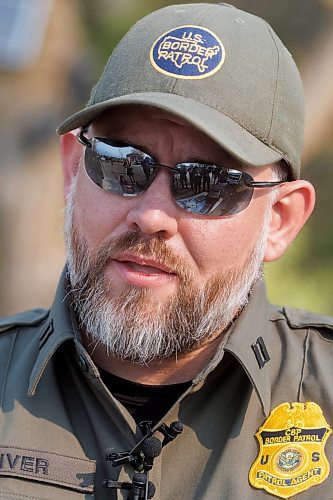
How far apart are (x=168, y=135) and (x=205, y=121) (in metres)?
0.15

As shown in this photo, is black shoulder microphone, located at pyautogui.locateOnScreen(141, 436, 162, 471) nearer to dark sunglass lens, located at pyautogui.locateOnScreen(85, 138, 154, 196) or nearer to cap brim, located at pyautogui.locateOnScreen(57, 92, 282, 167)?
dark sunglass lens, located at pyautogui.locateOnScreen(85, 138, 154, 196)

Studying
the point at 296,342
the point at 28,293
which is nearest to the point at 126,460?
the point at 296,342

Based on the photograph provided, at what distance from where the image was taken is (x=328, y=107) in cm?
866

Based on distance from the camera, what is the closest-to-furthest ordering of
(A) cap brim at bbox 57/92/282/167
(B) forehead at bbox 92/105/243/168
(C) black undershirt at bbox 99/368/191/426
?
1. (A) cap brim at bbox 57/92/282/167
2. (B) forehead at bbox 92/105/243/168
3. (C) black undershirt at bbox 99/368/191/426

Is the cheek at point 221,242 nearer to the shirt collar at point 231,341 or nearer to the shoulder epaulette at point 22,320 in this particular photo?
the shirt collar at point 231,341

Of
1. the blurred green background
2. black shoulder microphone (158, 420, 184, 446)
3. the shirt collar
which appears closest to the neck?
the shirt collar

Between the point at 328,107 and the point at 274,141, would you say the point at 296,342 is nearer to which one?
the point at 274,141

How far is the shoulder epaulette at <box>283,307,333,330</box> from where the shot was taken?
10.9ft

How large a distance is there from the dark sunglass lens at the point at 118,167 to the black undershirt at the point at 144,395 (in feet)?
2.06

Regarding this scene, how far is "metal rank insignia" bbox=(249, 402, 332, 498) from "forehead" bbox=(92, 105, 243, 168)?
80cm

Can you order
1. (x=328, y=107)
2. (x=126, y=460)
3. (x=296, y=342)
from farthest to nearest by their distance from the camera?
1. (x=328, y=107)
2. (x=296, y=342)
3. (x=126, y=460)

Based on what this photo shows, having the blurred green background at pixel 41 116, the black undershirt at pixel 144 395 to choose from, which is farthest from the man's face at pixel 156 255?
the blurred green background at pixel 41 116

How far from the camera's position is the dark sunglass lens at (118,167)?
9.62 ft

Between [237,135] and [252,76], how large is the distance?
0.23 metres
